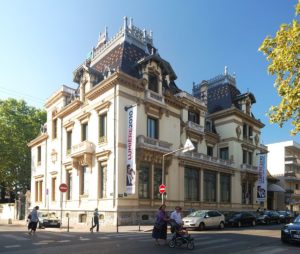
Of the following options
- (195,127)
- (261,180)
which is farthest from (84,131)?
(261,180)

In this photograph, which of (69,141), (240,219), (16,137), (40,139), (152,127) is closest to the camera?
(240,219)

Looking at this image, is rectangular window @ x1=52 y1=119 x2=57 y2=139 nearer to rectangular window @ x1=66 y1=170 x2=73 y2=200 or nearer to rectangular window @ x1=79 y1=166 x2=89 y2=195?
rectangular window @ x1=66 y1=170 x2=73 y2=200

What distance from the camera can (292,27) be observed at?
17.2 metres

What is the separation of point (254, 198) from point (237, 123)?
10.6m

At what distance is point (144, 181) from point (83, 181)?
6.32 meters

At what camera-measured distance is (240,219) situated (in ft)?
104

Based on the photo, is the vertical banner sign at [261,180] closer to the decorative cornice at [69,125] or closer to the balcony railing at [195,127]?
the balcony railing at [195,127]

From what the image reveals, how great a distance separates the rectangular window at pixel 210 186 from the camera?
3956cm

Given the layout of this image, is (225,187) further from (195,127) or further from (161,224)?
(161,224)

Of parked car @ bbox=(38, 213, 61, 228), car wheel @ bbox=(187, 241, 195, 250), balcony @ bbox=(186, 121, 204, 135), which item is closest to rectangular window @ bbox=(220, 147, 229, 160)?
balcony @ bbox=(186, 121, 204, 135)

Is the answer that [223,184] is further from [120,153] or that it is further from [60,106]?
[60,106]

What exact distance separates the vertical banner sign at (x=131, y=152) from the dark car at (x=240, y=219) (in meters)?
9.30

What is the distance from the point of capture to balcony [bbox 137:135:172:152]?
30438mm

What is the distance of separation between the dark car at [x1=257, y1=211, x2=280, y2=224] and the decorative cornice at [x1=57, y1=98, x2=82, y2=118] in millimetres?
21388
